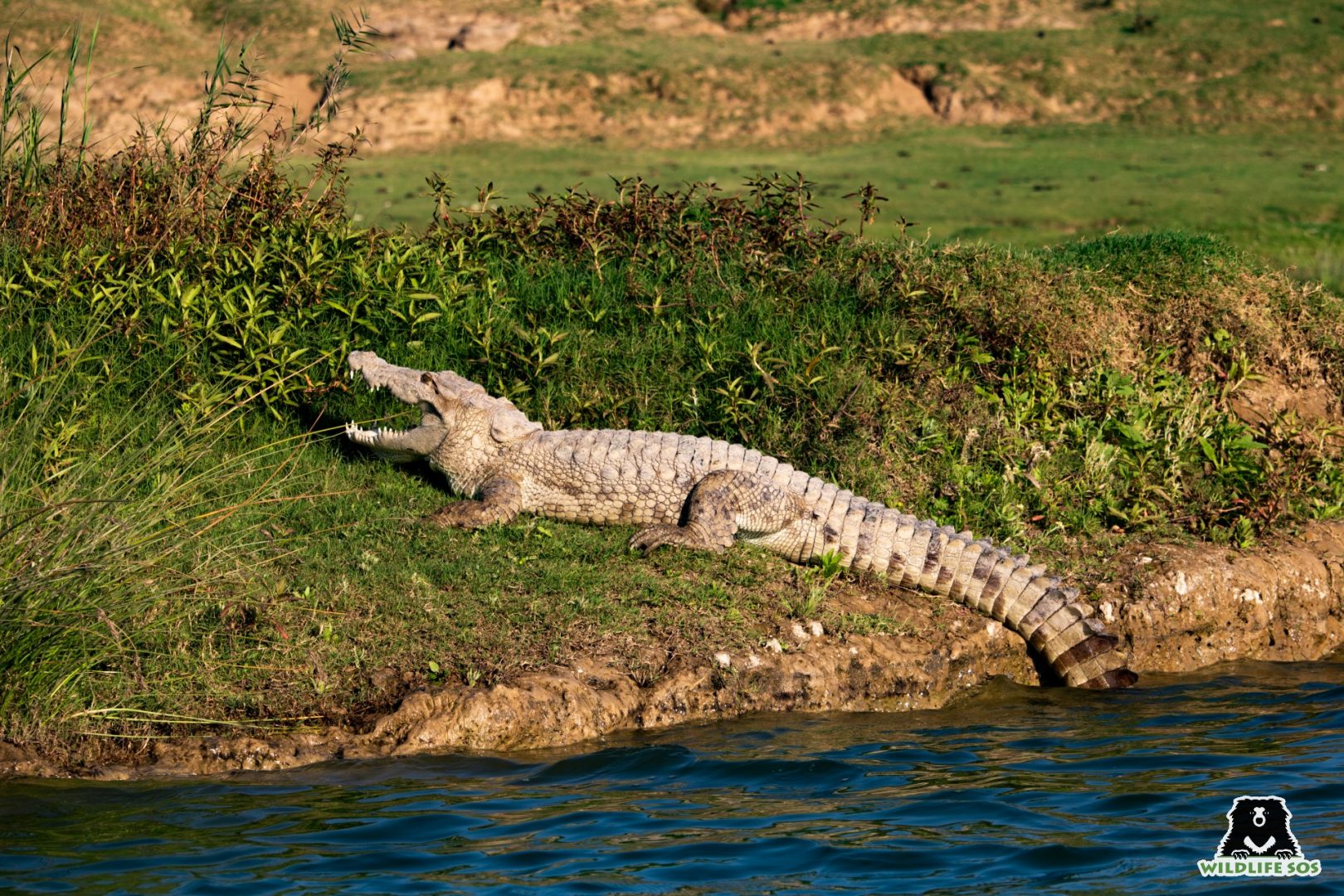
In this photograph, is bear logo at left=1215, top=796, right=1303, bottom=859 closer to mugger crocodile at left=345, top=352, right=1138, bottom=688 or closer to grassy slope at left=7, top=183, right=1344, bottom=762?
mugger crocodile at left=345, top=352, right=1138, bottom=688

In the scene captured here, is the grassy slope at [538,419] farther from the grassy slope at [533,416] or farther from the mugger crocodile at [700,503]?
the mugger crocodile at [700,503]

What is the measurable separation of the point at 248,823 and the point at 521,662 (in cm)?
135

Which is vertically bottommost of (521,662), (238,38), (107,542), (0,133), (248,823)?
(248,823)

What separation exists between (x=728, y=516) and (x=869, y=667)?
3.36 feet

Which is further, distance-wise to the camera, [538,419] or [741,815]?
[538,419]

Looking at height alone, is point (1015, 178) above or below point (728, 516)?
above

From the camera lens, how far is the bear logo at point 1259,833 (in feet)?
14.7

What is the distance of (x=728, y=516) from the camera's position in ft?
22.3

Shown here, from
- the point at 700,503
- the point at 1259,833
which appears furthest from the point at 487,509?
the point at 1259,833

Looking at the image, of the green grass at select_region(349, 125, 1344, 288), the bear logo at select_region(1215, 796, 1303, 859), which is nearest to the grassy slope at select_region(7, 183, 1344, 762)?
the bear logo at select_region(1215, 796, 1303, 859)

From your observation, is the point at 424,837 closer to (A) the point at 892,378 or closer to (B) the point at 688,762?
(B) the point at 688,762

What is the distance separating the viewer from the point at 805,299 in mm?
8555

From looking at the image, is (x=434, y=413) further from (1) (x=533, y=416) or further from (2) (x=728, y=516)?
(2) (x=728, y=516)

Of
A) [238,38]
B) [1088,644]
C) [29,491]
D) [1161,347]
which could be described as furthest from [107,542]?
[238,38]
